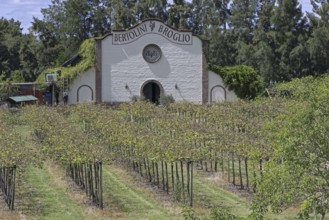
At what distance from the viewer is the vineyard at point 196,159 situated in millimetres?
10680

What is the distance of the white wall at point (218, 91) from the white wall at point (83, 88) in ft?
25.9

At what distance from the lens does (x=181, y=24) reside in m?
69.8

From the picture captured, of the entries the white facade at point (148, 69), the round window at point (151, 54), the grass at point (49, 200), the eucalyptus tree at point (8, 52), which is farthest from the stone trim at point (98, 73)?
the eucalyptus tree at point (8, 52)

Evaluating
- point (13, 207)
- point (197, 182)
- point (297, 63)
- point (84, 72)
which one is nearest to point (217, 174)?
point (197, 182)

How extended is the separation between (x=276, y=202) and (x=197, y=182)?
9177 millimetres

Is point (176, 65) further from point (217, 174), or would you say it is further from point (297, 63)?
point (217, 174)

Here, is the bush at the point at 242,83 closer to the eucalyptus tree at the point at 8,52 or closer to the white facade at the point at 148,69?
the white facade at the point at 148,69

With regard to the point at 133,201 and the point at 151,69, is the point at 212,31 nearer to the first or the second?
the point at 151,69

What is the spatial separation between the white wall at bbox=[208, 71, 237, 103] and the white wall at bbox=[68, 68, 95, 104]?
7892mm

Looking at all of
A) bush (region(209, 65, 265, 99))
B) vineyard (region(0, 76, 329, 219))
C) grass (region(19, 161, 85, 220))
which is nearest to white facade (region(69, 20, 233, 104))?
bush (region(209, 65, 265, 99))

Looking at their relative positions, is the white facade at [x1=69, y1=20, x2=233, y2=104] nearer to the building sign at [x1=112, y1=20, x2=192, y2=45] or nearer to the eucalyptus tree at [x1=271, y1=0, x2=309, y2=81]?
the building sign at [x1=112, y1=20, x2=192, y2=45]

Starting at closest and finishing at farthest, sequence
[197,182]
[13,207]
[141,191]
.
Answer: [13,207] → [141,191] → [197,182]

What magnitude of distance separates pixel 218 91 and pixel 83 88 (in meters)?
9.03

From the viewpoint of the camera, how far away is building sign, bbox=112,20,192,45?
4462 cm
